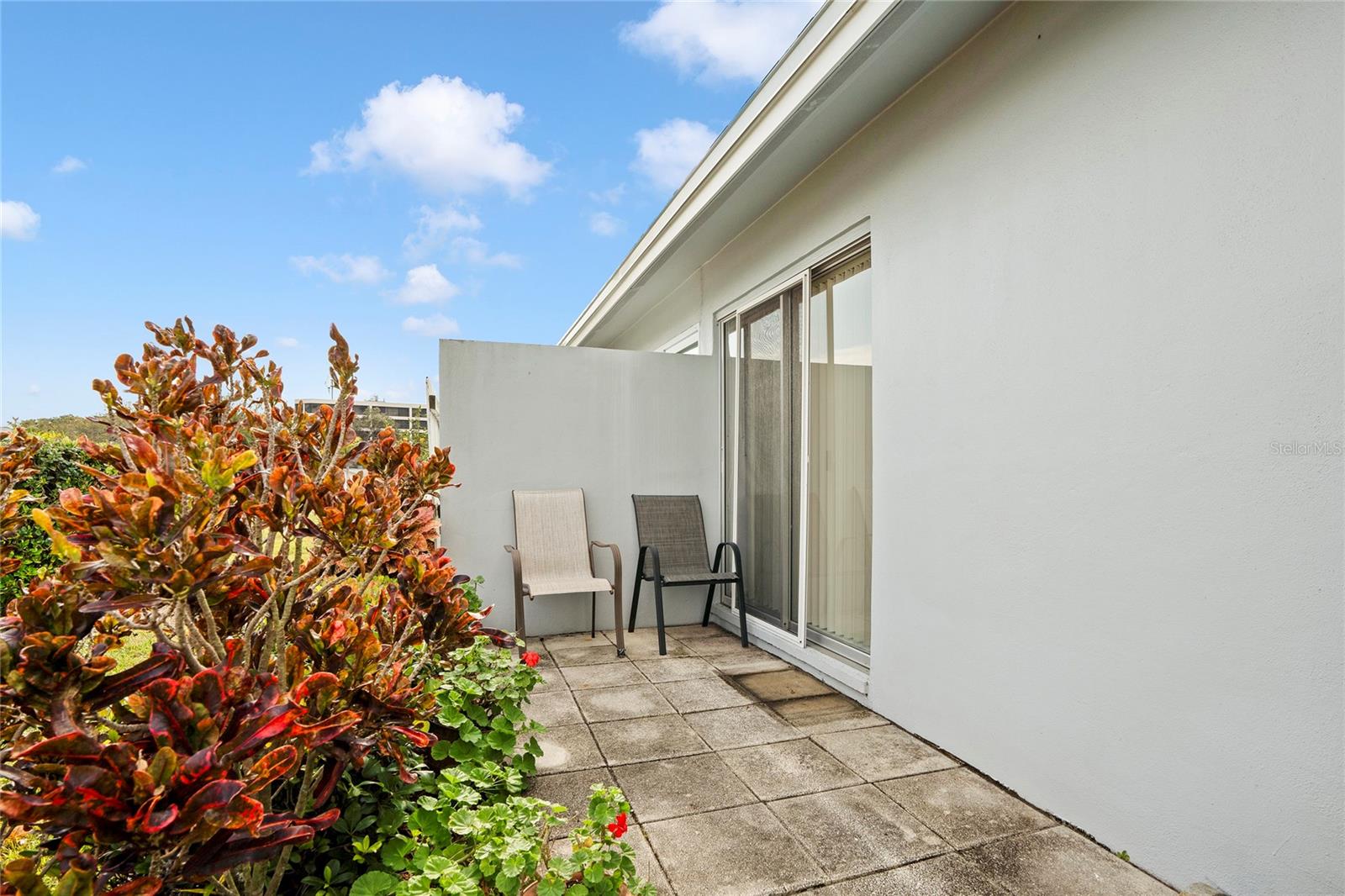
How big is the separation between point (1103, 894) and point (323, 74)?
27.6ft

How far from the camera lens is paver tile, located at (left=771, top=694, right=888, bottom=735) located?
3086 millimetres

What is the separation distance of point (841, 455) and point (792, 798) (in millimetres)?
1891

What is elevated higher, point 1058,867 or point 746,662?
point 1058,867

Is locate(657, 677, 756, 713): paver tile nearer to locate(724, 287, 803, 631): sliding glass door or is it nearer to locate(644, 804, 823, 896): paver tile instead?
locate(724, 287, 803, 631): sliding glass door

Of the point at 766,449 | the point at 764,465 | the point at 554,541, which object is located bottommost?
the point at 554,541

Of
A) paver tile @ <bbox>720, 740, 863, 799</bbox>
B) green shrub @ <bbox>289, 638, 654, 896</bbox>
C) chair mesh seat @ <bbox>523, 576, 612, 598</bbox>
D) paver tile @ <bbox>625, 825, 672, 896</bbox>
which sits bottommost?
paver tile @ <bbox>720, 740, 863, 799</bbox>

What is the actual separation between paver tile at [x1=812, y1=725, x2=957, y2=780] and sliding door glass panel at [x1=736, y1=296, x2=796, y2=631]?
1.26 m

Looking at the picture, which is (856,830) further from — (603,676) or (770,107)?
(770,107)

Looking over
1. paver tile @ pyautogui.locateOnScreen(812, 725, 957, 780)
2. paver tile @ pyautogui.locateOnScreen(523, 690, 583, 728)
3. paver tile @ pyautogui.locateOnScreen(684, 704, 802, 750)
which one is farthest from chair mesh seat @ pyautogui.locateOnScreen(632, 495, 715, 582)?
paver tile @ pyautogui.locateOnScreen(812, 725, 957, 780)

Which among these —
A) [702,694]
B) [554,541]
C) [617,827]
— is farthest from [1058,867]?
[554,541]

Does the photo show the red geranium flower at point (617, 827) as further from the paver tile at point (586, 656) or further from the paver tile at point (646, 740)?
the paver tile at point (586, 656)

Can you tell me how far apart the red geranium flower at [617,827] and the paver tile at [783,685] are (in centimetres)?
215

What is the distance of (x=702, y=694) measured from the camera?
352 centimetres

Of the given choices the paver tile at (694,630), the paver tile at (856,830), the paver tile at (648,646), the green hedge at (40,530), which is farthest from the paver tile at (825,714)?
the green hedge at (40,530)
